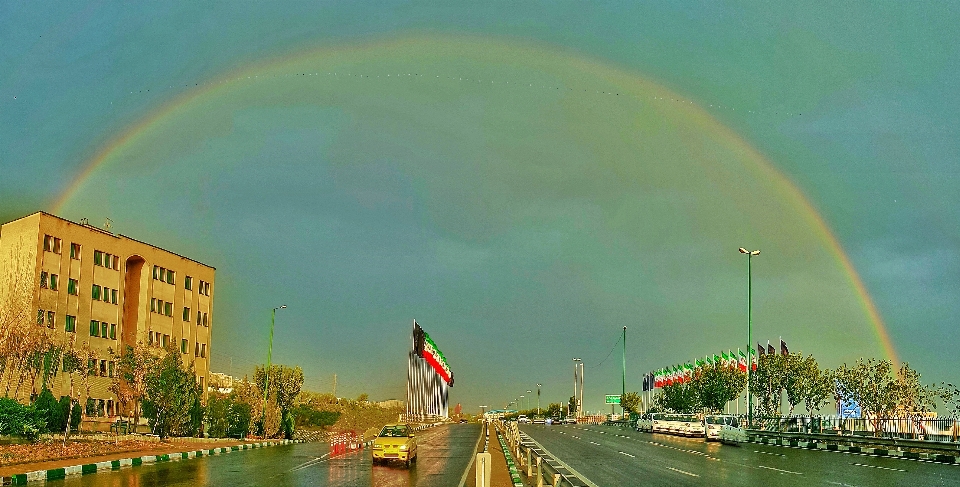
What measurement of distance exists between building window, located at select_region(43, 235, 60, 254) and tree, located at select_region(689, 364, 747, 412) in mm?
74373

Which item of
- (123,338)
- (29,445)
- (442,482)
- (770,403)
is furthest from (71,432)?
(770,403)

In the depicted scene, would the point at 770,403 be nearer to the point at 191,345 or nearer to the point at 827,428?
the point at 827,428

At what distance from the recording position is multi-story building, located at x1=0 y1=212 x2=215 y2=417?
6293cm

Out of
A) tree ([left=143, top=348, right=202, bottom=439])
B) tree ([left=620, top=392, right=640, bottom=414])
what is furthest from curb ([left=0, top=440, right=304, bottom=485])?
tree ([left=620, top=392, right=640, bottom=414])

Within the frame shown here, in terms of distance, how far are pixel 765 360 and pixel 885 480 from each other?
189 feet

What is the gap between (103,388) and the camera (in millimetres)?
70000

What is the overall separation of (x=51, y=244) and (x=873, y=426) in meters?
64.5

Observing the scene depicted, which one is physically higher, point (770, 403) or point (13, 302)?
point (13, 302)

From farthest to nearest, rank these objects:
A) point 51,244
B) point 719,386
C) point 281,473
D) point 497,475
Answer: point 719,386
point 51,244
point 281,473
point 497,475

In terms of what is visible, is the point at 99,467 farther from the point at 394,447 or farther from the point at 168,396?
the point at 168,396

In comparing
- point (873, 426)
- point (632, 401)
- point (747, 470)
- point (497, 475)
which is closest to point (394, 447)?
point (497, 475)

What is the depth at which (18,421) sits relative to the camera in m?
38.9

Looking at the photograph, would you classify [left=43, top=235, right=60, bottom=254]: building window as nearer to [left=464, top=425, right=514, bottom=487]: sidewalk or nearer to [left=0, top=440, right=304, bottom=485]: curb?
[left=0, top=440, right=304, bottom=485]: curb

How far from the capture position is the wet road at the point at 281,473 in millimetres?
24500
